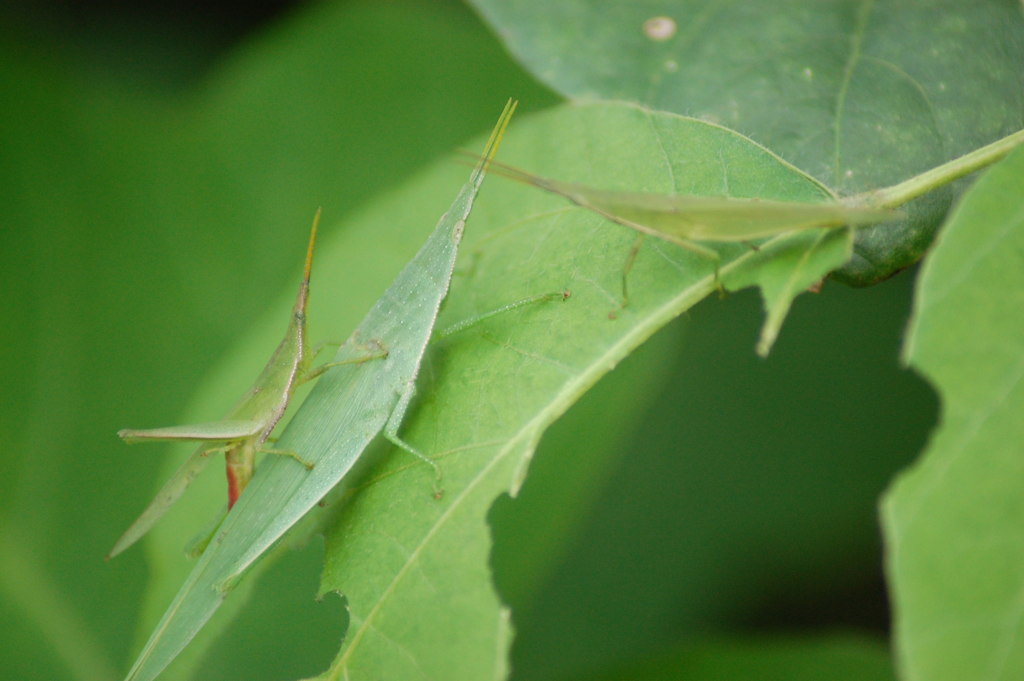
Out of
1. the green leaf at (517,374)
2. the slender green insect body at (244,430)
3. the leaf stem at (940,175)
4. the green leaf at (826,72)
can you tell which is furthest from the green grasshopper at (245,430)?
the leaf stem at (940,175)

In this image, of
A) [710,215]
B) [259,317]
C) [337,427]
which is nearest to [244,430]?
[337,427]

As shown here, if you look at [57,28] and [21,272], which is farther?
[57,28]

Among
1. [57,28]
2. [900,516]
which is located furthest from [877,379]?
[57,28]

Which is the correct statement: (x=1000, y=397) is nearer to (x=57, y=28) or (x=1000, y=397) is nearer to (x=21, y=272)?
(x=21, y=272)

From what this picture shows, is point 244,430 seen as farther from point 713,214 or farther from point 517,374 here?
point 713,214

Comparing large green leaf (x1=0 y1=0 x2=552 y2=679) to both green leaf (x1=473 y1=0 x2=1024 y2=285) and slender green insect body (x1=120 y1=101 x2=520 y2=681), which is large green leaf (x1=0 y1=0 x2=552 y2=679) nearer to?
green leaf (x1=473 y1=0 x2=1024 y2=285)
